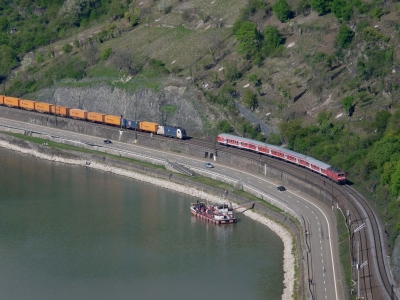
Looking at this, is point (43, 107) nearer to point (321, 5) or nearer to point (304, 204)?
point (321, 5)

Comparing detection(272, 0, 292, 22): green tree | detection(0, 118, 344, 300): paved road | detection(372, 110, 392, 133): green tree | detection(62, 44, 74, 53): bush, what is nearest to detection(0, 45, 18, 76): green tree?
detection(62, 44, 74, 53): bush

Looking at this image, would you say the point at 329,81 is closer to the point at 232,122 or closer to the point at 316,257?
the point at 232,122

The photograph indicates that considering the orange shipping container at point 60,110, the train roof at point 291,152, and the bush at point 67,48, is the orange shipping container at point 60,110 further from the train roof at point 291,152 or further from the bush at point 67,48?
the train roof at point 291,152

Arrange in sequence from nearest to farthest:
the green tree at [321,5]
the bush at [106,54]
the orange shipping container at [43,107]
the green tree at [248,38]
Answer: the green tree at [321,5], the green tree at [248,38], the orange shipping container at [43,107], the bush at [106,54]

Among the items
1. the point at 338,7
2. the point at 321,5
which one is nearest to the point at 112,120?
the point at 321,5

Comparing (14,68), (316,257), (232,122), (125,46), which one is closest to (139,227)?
(316,257)

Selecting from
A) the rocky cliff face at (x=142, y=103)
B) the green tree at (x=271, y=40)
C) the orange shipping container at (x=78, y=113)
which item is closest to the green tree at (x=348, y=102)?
the rocky cliff face at (x=142, y=103)
